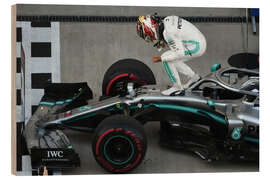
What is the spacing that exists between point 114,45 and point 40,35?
1.42ft

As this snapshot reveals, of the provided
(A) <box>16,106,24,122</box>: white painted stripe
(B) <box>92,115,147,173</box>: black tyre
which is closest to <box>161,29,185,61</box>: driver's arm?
(B) <box>92,115,147,173</box>: black tyre

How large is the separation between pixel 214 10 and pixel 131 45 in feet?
1.73

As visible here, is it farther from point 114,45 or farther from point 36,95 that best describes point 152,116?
point 36,95

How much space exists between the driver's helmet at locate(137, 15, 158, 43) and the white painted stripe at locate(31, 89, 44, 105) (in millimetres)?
666

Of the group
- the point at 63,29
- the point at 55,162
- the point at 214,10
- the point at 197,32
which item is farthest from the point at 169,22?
the point at 55,162

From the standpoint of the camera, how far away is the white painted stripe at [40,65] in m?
2.12

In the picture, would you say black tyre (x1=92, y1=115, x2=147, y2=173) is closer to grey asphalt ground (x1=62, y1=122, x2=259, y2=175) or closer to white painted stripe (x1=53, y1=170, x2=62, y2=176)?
grey asphalt ground (x1=62, y1=122, x2=259, y2=175)

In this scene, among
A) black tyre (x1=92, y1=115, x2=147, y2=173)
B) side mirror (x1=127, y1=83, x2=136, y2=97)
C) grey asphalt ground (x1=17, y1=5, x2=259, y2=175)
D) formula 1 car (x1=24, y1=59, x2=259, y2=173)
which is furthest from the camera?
grey asphalt ground (x1=17, y1=5, x2=259, y2=175)

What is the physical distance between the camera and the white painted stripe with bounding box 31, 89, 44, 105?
7.03 ft

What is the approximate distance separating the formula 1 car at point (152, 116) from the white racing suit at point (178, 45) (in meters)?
0.12

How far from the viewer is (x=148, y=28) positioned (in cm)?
213

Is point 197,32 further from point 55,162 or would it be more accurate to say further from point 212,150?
point 55,162

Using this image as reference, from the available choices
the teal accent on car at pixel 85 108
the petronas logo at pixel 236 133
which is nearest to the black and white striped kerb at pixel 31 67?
the teal accent on car at pixel 85 108

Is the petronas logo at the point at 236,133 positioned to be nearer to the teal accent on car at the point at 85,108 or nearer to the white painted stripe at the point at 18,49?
the teal accent on car at the point at 85,108
